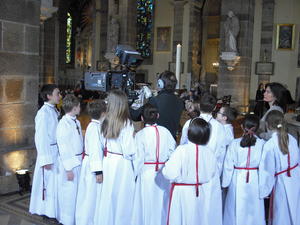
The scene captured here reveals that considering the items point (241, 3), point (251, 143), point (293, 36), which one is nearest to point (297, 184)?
point (251, 143)

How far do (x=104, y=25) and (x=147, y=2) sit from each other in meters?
2.77

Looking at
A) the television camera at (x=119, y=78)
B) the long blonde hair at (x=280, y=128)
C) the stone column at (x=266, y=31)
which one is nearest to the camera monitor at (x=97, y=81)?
the television camera at (x=119, y=78)

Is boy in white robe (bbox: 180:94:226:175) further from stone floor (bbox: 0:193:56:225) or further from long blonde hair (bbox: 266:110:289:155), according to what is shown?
stone floor (bbox: 0:193:56:225)

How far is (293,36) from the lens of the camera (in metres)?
16.2

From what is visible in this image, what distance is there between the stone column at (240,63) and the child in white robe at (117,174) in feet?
38.0

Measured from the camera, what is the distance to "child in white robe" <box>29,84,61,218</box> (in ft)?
13.2

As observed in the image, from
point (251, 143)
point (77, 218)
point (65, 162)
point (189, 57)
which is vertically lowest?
point (77, 218)

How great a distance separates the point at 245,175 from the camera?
12.1 ft

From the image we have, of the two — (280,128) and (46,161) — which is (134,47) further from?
(280,128)

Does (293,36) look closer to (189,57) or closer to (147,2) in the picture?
(189,57)

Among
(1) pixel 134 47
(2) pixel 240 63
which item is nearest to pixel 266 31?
(2) pixel 240 63

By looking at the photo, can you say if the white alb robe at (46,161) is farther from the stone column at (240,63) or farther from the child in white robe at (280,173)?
the stone column at (240,63)

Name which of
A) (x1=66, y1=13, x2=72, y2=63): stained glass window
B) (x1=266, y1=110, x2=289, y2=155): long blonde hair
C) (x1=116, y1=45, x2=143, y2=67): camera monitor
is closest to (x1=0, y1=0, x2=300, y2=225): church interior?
(x1=66, y1=13, x2=72, y2=63): stained glass window

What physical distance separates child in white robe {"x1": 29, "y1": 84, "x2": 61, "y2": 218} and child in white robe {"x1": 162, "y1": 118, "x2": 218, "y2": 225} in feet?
5.17
